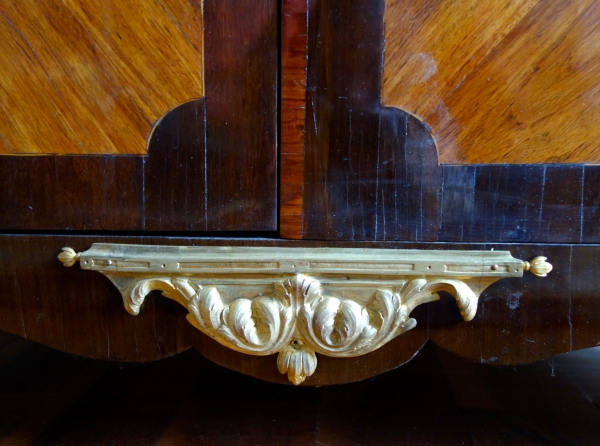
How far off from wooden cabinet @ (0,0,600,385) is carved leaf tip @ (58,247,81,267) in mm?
10

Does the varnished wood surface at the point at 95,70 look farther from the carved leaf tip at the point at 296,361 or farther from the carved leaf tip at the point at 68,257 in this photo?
the carved leaf tip at the point at 296,361

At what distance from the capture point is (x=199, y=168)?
1.21ft

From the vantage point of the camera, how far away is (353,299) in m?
0.37

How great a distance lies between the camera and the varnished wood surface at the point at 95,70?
0.36 meters

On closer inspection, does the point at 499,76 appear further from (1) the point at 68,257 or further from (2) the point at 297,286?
(1) the point at 68,257

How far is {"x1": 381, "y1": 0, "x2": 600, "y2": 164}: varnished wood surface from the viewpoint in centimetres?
34

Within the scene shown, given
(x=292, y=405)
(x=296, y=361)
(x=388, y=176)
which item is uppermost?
(x=388, y=176)

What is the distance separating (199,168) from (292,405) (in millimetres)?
304

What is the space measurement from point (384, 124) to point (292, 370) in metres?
0.22

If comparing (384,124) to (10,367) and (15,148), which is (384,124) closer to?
(15,148)

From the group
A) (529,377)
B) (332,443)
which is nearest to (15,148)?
(332,443)

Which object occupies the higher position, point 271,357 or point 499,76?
point 499,76

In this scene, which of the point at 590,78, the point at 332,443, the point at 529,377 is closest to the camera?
the point at 590,78

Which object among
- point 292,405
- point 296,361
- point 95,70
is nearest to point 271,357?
point 296,361
